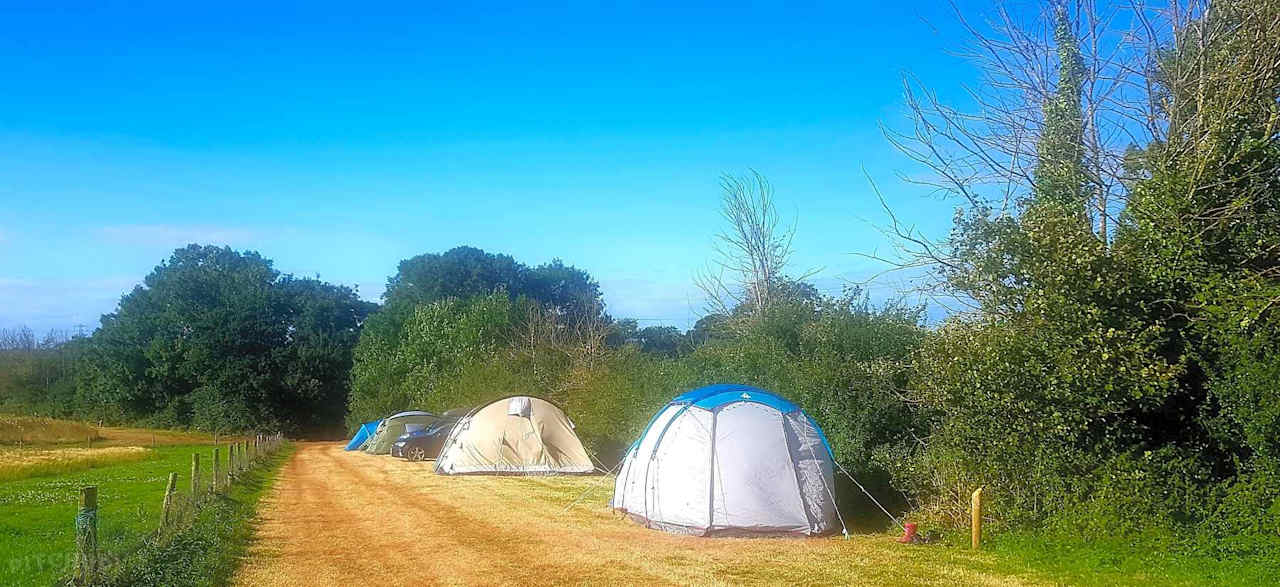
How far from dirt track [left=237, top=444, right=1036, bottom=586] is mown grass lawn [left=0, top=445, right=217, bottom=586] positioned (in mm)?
1771

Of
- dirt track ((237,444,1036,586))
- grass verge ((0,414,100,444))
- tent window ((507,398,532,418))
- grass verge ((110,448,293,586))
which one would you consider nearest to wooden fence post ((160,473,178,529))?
grass verge ((110,448,293,586))

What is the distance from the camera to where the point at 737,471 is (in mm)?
13641

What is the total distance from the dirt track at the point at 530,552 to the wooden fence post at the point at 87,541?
1.72m

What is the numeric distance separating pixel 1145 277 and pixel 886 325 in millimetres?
5578

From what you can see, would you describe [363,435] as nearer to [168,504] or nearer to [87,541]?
[168,504]

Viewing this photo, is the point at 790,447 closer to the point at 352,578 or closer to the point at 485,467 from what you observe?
the point at 352,578

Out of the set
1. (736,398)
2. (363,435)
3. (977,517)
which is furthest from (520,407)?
(363,435)

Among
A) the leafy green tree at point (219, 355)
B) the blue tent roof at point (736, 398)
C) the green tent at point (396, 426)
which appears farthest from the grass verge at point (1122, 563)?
the leafy green tree at point (219, 355)

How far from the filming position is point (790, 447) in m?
13.8

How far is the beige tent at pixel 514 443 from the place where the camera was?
2466 centimetres

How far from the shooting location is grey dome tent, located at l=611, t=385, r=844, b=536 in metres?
13.4

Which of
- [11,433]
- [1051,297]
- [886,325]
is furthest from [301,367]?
[1051,297]

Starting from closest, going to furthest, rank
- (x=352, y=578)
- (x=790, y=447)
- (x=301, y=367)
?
(x=352, y=578)
(x=790, y=447)
(x=301, y=367)

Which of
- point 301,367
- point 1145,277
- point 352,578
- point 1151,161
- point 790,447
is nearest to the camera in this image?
point 352,578
